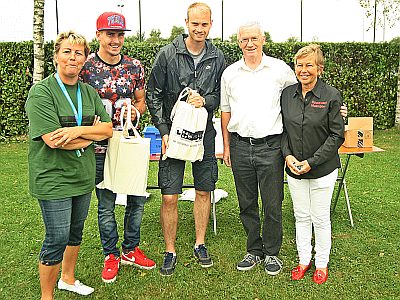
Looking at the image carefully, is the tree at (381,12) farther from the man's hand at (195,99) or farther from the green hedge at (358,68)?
the man's hand at (195,99)

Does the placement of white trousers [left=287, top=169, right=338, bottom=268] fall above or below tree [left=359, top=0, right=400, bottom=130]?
below

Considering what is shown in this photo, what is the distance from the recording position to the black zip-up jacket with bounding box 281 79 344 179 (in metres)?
3.85

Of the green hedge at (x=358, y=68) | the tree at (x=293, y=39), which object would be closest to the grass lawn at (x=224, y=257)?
the green hedge at (x=358, y=68)

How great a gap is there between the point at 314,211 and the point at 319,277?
0.50m

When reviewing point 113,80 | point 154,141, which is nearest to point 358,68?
point 154,141

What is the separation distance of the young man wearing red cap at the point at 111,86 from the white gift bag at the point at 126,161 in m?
0.08

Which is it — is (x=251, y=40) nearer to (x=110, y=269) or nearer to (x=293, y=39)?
(x=110, y=269)

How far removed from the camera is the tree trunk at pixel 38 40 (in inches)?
396

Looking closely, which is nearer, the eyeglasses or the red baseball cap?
the red baseball cap

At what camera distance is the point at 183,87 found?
13.7 ft

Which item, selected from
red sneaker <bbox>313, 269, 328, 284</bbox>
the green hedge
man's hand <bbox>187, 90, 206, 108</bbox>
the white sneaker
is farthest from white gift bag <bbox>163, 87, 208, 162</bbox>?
the green hedge

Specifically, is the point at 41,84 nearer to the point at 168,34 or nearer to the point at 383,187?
the point at 383,187

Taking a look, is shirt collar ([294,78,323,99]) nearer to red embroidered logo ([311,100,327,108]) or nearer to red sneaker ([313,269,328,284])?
red embroidered logo ([311,100,327,108])

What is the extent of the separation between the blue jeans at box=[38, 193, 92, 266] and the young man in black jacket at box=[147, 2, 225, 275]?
2.83 feet
